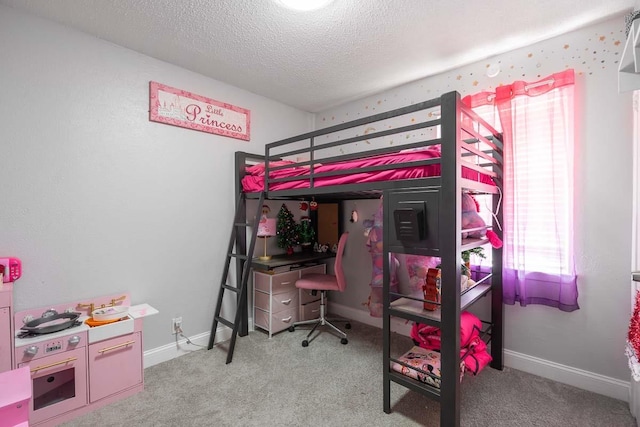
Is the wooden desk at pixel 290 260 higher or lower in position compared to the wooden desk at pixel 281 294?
higher

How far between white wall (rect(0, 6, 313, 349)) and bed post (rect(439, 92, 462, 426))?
211cm

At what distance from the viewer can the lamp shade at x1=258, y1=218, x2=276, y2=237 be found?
2.96 m

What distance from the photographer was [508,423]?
5.80 ft

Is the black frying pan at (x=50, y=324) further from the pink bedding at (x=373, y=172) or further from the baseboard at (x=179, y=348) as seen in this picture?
the pink bedding at (x=373, y=172)

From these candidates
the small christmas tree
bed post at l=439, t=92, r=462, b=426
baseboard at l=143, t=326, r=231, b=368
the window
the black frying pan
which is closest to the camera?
bed post at l=439, t=92, r=462, b=426

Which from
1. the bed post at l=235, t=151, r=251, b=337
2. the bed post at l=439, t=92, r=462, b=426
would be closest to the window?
the bed post at l=439, t=92, r=462, b=426

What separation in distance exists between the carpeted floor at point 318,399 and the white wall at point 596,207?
1.01ft

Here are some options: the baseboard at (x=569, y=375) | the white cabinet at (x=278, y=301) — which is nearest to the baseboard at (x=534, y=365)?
the baseboard at (x=569, y=375)

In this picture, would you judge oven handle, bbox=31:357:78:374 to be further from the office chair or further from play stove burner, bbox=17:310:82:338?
the office chair

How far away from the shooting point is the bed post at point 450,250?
5.05 ft

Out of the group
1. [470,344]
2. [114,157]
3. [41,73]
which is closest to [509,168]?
[470,344]

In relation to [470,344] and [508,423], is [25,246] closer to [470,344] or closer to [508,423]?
[470,344]

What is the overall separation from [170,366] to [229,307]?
0.71 m

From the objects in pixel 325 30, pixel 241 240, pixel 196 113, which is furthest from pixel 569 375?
pixel 196 113
